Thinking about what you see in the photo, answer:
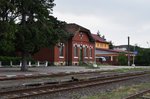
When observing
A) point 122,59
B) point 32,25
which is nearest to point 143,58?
point 122,59

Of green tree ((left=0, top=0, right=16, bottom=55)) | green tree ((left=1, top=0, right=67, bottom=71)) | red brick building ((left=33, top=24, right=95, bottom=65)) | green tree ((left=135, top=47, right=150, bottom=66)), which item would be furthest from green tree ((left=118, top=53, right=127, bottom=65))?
green tree ((left=0, top=0, right=16, bottom=55))

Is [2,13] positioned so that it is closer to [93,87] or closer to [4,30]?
[4,30]

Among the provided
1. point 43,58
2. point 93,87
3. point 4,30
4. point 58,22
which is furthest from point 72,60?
point 93,87

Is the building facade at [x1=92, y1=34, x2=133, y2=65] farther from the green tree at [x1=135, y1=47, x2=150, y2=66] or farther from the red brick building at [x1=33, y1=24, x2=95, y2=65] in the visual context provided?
the red brick building at [x1=33, y1=24, x2=95, y2=65]

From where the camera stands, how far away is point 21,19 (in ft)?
→ 127

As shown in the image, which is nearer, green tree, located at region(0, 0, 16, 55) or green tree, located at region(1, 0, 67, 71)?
green tree, located at region(0, 0, 16, 55)

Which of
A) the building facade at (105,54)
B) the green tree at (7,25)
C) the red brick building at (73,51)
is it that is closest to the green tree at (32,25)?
the green tree at (7,25)

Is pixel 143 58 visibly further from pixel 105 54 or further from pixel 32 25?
pixel 32 25

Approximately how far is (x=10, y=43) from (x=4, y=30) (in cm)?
371

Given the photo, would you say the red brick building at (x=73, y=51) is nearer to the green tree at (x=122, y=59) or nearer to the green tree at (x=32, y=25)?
the green tree at (x=122, y=59)

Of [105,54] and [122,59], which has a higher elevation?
[105,54]

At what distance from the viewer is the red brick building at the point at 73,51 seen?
62844 mm

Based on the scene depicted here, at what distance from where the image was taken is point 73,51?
67.6 metres

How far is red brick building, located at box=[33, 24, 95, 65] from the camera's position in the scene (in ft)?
206
